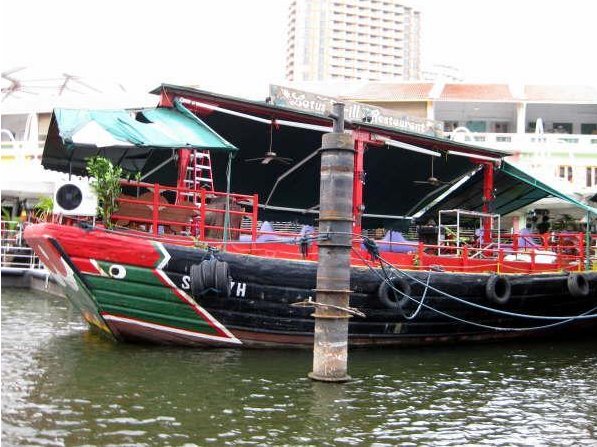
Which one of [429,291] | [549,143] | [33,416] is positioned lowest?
[33,416]

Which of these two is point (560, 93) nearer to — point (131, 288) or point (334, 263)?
point (334, 263)

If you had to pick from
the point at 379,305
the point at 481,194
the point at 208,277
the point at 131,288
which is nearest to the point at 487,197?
the point at 481,194

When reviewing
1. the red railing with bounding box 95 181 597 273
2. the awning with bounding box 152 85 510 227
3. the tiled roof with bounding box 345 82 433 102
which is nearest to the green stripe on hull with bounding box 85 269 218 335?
the red railing with bounding box 95 181 597 273

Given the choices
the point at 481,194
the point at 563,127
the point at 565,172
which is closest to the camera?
the point at 481,194

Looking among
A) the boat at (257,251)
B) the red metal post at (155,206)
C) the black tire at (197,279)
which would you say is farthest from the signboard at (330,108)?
the black tire at (197,279)

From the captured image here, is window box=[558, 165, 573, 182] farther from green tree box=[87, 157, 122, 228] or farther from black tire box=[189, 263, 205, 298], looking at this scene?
green tree box=[87, 157, 122, 228]

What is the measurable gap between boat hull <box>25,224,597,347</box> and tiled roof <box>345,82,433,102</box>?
86.4 feet

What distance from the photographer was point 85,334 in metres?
12.6

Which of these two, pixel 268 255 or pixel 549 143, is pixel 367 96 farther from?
pixel 268 255

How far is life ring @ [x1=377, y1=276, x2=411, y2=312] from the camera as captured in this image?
11188 millimetres

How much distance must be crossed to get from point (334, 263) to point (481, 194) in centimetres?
958

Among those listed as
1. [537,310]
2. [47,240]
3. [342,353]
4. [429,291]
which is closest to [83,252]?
[47,240]

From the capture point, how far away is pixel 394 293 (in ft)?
37.1

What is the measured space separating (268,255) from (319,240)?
273 cm
